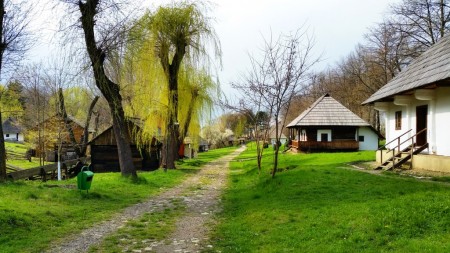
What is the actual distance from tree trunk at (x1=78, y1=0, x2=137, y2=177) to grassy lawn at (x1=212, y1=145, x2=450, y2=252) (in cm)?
672

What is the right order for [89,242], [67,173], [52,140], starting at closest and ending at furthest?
[89,242], [67,173], [52,140]

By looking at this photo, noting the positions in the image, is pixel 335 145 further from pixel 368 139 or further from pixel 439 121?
pixel 439 121

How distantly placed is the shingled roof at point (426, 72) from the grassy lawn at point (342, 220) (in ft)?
14.6

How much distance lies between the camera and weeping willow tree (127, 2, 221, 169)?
2147 cm

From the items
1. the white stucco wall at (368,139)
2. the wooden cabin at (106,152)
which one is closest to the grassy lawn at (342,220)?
the wooden cabin at (106,152)

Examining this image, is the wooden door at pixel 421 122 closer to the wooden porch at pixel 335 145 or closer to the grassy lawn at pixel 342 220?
the grassy lawn at pixel 342 220

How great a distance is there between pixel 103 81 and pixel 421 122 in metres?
13.5

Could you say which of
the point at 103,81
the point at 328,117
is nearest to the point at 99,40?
the point at 103,81

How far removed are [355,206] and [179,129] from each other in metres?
19.9

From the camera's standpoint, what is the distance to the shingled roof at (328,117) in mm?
34656

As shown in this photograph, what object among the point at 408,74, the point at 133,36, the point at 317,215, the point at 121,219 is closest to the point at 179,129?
the point at 133,36

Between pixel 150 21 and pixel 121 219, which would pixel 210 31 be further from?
pixel 121 219

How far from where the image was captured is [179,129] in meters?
27.4

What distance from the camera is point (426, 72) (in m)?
15.2
